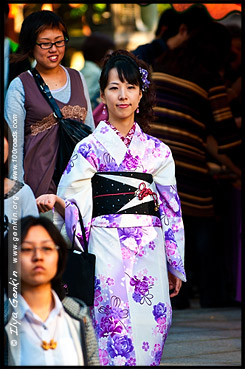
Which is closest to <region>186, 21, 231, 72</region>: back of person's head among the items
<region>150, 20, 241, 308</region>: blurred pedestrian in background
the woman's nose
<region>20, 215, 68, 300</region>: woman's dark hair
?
<region>150, 20, 241, 308</region>: blurred pedestrian in background

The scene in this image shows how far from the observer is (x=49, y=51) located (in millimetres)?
5223

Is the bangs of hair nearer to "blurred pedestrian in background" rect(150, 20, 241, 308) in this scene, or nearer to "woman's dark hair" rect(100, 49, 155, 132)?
"woman's dark hair" rect(100, 49, 155, 132)

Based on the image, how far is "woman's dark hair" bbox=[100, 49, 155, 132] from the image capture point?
4703 mm

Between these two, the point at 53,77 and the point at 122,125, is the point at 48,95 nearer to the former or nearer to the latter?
the point at 53,77

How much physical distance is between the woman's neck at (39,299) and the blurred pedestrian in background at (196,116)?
4738mm

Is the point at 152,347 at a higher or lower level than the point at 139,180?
lower

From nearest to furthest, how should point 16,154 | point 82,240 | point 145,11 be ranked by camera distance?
point 82,240, point 16,154, point 145,11

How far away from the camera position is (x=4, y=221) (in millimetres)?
3797

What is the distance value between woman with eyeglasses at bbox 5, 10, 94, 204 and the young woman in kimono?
561 millimetres

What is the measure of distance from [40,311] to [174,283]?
1812 millimetres

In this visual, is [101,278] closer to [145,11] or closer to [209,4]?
[209,4]

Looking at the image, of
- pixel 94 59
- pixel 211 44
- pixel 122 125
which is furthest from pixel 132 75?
pixel 94 59

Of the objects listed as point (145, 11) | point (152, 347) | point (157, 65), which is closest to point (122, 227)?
point (152, 347)

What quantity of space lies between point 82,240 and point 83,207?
20 centimetres
